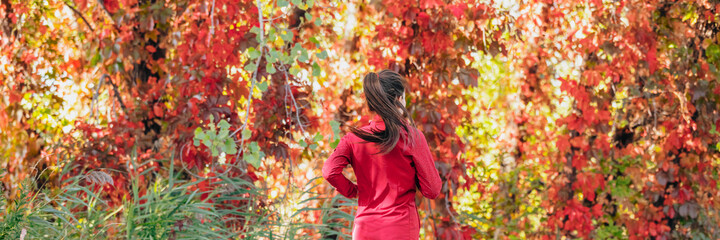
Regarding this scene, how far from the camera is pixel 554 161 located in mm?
7355

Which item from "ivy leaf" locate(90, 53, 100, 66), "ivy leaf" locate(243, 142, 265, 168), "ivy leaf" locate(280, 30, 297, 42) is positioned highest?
"ivy leaf" locate(280, 30, 297, 42)

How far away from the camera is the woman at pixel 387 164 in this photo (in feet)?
9.35

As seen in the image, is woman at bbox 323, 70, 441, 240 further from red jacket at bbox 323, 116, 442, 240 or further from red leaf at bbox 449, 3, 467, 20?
red leaf at bbox 449, 3, 467, 20

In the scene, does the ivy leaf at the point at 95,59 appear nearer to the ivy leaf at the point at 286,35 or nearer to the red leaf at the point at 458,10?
the ivy leaf at the point at 286,35

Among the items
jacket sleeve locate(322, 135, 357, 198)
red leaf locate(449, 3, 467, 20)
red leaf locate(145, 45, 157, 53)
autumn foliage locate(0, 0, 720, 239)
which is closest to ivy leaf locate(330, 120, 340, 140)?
autumn foliage locate(0, 0, 720, 239)

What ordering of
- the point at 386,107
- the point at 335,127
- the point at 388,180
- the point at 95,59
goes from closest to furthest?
the point at 386,107 → the point at 388,180 → the point at 335,127 → the point at 95,59

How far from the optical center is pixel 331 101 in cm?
673

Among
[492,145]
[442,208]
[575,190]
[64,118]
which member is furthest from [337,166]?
[492,145]

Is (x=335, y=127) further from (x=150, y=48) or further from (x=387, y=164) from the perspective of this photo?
(x=150, y=48)

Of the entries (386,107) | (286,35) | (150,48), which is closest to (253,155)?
(286,35)

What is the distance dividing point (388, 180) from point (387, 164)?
0.06 meters

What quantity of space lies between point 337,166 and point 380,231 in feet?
1.03

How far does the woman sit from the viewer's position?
2.85m

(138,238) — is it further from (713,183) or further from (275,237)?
(713,183)
